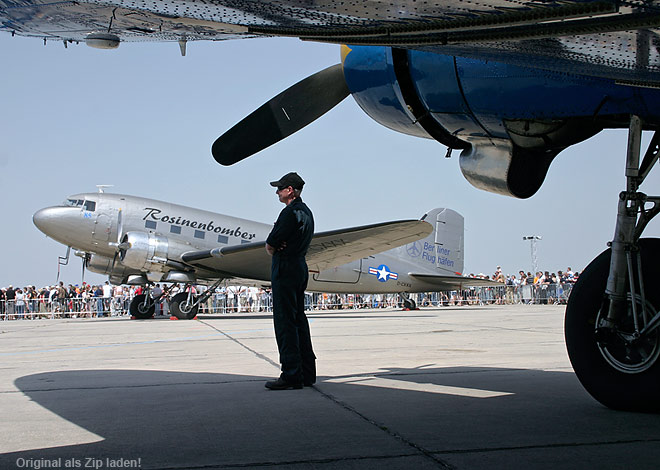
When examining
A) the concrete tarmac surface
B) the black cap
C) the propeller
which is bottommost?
the concrete tarmac surface

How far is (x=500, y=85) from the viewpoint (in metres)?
3.58

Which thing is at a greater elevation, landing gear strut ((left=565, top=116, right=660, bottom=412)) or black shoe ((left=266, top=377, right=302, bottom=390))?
landing gear strut ((left=565, top=116, right=660, bottom=412))

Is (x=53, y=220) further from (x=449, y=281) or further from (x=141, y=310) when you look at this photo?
(x=449, y=281)

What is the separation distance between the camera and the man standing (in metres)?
4.70

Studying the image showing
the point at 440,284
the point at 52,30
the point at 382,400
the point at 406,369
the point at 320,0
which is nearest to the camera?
the point at 320,0

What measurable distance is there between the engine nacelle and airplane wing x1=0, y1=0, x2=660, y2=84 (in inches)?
648

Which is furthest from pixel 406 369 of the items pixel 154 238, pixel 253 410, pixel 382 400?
pixel 154 238

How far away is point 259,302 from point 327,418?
92.2 ft

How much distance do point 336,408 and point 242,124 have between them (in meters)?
2.40

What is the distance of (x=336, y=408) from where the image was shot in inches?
152

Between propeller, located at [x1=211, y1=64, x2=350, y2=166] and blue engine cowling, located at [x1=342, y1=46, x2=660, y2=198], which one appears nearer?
blue engine cowling, located at [x1=342, y1=46, x2=660, y2=198]

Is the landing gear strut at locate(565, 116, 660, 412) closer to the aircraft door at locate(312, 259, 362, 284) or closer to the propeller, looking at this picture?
the propeller

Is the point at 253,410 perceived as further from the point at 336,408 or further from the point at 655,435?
the point at 655,435

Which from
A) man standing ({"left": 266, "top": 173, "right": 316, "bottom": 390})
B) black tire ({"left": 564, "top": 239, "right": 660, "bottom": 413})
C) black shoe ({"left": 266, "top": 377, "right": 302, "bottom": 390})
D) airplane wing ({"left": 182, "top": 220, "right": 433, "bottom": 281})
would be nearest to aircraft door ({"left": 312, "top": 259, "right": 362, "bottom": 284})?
airplane wing ({"left": 182, "top": 220, "right": 433, "bottom": 281})
